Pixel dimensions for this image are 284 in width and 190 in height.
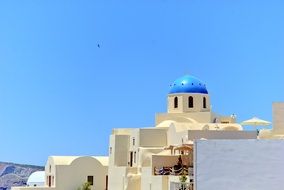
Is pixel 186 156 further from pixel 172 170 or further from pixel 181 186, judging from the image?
pixel 181 186

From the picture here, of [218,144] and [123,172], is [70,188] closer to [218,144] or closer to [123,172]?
[123,172]

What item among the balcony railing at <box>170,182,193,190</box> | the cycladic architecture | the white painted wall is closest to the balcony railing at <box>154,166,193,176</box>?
the cycladic architecture

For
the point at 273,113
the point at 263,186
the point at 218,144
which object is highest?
the point at 273,113

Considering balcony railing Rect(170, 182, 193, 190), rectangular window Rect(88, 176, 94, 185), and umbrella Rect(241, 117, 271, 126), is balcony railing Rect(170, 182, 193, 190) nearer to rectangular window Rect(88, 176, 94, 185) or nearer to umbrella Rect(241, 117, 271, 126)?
umbrella Rect(241, 117, 271, 126)

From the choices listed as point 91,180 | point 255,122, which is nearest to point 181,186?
point 255,122

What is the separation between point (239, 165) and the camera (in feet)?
79.2

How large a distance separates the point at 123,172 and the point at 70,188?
659 cm

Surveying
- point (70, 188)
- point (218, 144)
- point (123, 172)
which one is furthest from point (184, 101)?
point (218, 144)

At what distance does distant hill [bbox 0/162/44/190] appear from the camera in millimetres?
148375

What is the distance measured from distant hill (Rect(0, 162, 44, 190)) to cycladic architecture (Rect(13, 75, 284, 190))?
102 m

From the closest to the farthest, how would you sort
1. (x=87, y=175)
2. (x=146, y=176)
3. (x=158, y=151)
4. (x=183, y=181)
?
(x=183, y=181) < (x=146, y=176) < (x=158, y=151) < (x=87, y=175)

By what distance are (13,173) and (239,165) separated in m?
140

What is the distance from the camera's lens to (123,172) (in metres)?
39.7

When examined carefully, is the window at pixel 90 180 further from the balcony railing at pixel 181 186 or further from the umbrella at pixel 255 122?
the balcony railing at pixel 181 186
